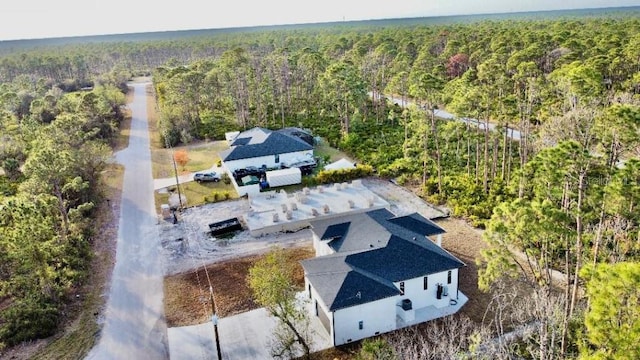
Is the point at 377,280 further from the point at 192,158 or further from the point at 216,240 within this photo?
the point at 192,158

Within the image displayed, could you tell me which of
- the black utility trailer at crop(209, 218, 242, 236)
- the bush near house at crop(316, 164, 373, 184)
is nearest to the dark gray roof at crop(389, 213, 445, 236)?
the black utility trailer at crop(209, 218, 242, 236)

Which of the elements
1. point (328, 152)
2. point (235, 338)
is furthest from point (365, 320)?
point (328, 152)

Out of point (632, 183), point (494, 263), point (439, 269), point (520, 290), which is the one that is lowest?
point (520, 290)

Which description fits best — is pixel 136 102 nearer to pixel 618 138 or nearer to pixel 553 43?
pixel 553 43

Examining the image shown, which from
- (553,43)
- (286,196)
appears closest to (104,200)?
(286,196)

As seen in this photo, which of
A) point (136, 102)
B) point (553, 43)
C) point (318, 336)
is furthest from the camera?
point (136, 102)
